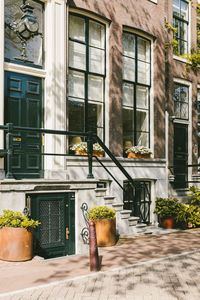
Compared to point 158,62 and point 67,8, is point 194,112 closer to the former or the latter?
point 158,62

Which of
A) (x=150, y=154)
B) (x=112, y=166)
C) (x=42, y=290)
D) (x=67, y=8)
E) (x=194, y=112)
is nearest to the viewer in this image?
(x=42, y=290)

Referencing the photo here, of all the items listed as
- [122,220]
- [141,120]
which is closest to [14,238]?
[122,220]

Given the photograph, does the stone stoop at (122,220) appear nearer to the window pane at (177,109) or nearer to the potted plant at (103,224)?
the potted plant at (103,224)

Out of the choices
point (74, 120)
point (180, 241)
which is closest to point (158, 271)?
point (180, 241)

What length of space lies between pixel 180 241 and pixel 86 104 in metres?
4.35

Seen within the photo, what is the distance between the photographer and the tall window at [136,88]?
37.3ft

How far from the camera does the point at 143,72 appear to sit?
472 inches

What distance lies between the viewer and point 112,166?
10328 mm

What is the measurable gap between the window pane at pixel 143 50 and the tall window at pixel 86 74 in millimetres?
A: 1702

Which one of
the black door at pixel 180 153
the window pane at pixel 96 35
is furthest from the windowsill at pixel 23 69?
the black door at pixel 180 153

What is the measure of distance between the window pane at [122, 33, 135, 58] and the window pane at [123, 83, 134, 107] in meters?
1.00

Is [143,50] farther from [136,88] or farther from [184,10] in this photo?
[184,10]

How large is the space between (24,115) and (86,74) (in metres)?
2.35

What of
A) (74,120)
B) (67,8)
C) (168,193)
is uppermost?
(67,8)
